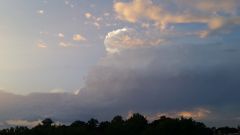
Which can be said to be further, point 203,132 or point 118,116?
point 118,116

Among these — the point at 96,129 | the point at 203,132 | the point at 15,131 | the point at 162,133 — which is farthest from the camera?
the point at 96,129

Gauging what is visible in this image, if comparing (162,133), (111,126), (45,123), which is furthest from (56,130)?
(162,133)

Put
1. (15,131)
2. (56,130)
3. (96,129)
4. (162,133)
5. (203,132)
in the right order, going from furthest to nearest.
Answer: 1. (96,129)
2. (15,131)
3. (56,130)
4. (203,132)
5. (162,133)

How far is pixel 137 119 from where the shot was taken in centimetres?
16800

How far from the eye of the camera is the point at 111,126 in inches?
6447

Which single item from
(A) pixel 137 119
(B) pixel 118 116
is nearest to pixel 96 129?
(B) pixel 118 116

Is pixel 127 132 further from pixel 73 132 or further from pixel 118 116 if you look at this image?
pixel 118 116

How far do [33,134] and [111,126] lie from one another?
1073 inches

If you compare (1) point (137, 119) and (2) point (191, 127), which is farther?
(1) point (137, 119)

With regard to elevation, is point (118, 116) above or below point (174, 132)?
above

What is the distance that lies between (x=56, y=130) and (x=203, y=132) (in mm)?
50341

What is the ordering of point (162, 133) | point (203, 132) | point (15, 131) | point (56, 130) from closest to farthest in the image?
point (162, 133)
point (203, 132)
point (56, 130)
point (15, 131)

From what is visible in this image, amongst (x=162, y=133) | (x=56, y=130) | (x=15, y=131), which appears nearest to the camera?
(x=162, y=133)

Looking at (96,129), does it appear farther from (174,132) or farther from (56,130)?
(174,132)
